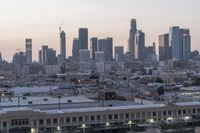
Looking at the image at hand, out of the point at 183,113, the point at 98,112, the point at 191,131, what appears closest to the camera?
the point at 191,131

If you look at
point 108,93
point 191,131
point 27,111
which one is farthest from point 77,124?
point 108,93

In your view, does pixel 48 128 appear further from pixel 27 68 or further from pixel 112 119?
pixel 27 68

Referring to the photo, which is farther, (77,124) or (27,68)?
(27,68)

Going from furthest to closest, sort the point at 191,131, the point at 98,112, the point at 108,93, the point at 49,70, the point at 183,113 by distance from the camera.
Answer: the point at 49,70
the point at 108,93
the point at 183,113
the point at 98,112
the point at 191,131

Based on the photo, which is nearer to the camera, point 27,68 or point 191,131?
point 191,131

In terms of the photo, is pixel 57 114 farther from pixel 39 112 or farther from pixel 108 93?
pixel 108 93

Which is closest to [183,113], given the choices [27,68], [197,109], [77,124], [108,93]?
[197,109]

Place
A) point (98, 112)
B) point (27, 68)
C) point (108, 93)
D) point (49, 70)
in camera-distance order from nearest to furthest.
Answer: point (98, 112) < point (108, 93) < point (49, 70) < point (27, 68)

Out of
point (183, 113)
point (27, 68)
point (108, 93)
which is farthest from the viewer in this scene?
point (27, 68)
